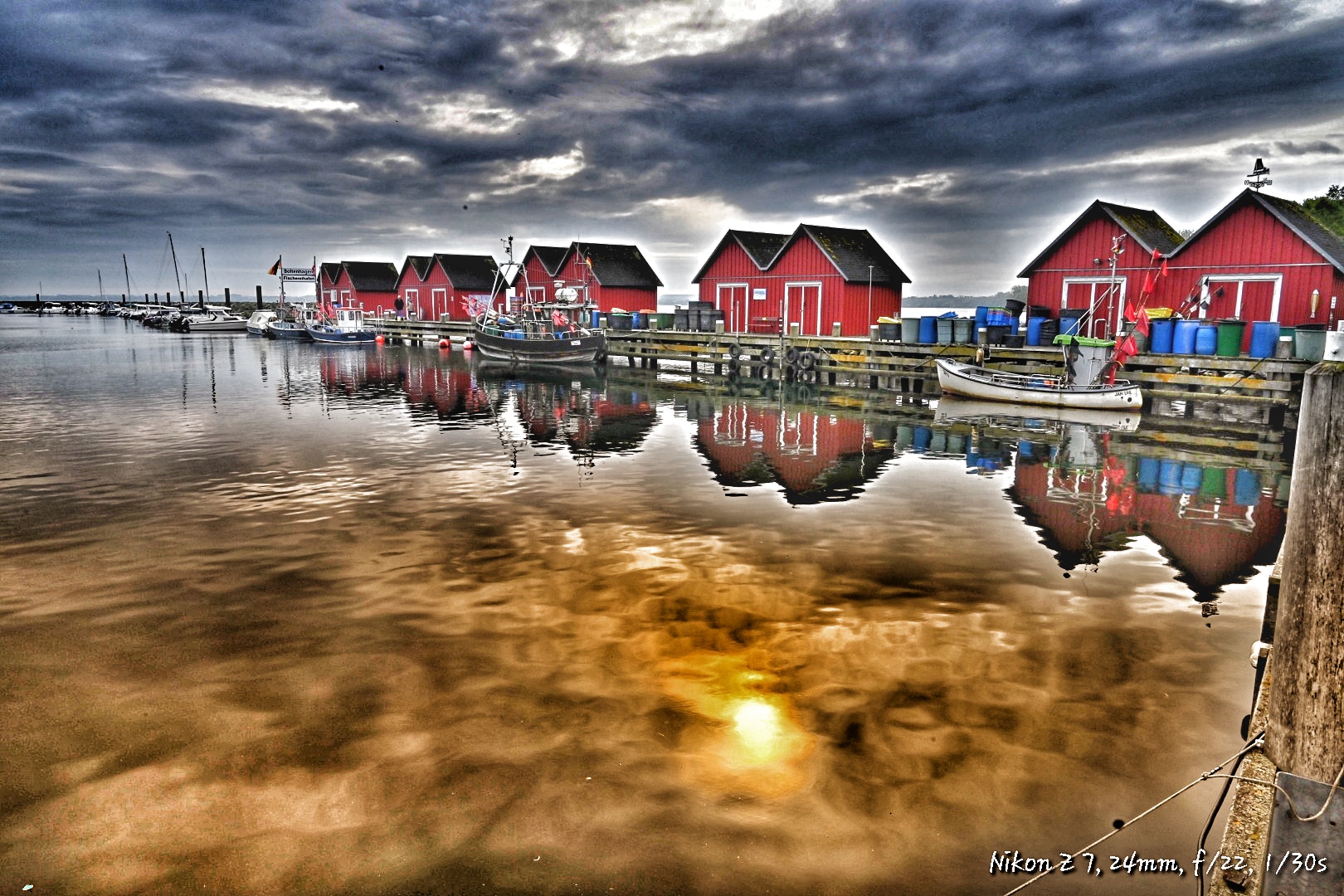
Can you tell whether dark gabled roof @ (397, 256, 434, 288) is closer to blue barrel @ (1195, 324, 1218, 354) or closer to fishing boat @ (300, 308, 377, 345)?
fishing boat @ (300, 308, 377, 345)

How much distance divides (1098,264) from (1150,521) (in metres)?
20.8

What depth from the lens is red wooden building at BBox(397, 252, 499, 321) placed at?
7094 centimetres

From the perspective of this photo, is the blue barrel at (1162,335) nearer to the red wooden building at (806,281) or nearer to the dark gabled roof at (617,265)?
the red wooden building at (806,281)

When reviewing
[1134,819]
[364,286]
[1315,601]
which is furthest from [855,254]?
[364,286]

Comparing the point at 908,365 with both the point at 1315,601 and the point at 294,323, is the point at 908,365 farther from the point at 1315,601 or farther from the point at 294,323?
the point at 294,323

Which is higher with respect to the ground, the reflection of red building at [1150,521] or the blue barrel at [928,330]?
the blue barrel at [928,330]

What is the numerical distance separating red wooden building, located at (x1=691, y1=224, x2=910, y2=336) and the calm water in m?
24.7

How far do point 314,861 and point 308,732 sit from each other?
159cm

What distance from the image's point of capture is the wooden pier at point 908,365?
2309 centimetres

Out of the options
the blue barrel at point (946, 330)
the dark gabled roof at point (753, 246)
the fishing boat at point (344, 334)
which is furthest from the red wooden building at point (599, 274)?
the blue barrel at point (946, 330)

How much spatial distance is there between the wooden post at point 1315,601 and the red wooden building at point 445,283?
68.2 m

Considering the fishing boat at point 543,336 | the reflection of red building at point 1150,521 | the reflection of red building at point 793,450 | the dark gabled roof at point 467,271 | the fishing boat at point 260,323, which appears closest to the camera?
the reflection of red building at point 1150,521

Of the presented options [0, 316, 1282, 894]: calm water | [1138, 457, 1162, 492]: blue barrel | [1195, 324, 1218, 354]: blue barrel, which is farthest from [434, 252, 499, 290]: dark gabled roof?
[1138, 457, 1162, 492]: blue barrel

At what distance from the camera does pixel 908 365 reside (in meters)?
33.4
